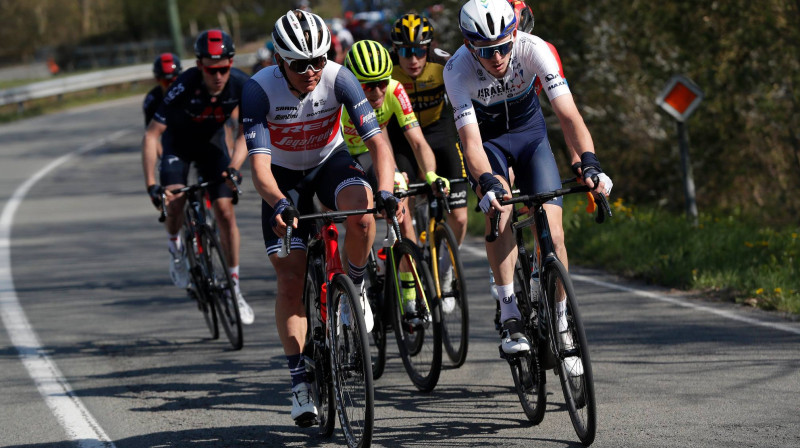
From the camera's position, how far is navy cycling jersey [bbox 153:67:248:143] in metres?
8.79

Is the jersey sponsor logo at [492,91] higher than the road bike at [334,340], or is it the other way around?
the jersey sponsor logo at [492,91]

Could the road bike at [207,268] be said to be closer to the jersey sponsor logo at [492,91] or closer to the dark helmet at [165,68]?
the dark helmet at [165,68]

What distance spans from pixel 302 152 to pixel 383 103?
1.35m

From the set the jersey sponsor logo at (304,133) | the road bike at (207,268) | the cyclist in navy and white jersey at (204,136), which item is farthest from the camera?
the cyclist in navy and white jersey at (204,136)

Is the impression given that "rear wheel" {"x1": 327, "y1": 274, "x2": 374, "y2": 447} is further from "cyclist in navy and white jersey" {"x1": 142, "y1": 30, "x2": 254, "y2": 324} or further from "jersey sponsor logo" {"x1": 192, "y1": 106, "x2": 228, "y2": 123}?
"jersey sponsor logo" {"x1": 192, "y1": 106, "x2": 228, "y2": 123}

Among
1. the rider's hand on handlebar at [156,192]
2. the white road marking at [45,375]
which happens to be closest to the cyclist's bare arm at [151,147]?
the rider's hand on handlebar at [156,192]

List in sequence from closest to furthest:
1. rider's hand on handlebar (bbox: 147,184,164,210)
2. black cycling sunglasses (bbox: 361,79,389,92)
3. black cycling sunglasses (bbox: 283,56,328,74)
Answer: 1. black cycling sunglasses (bbox: 283,56,328,74)
2. black cycling sunglasses (bbox: 361,79,389,92)
3. rider's hand on handlebar (bbox: 147,184,164,210)

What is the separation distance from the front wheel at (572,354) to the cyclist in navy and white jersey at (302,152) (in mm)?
921

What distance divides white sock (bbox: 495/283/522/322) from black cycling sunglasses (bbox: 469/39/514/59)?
1.25 meters

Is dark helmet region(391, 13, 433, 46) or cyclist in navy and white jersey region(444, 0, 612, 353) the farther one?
dark helmet region(391, 13, 433, 46)

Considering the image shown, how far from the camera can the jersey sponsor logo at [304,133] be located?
6316 mm

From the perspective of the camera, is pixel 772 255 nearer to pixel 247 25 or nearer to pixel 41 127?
pixel 41 127

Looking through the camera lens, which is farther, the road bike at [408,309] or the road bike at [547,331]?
the road bike at [408,309]

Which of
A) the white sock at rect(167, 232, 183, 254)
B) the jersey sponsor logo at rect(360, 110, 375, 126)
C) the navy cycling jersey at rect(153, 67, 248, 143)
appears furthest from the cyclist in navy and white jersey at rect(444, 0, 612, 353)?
the white sock at rect(167, 232, 183, 254)
